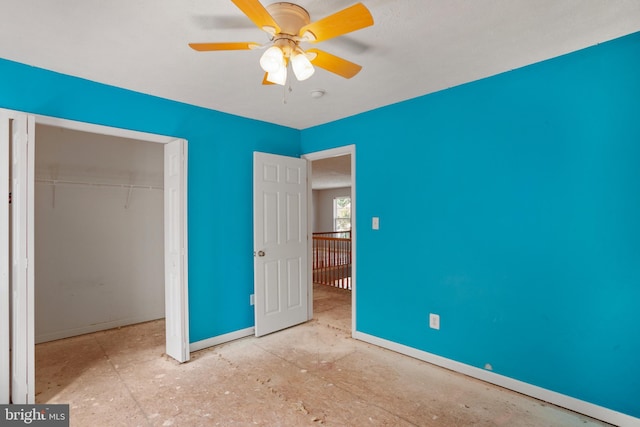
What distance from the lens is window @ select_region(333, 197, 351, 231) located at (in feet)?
37.8

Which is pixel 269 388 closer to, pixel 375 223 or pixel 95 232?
pixel 375 223

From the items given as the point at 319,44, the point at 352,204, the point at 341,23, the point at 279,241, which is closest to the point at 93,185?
the point at 279,241

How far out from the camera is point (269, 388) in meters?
2.49

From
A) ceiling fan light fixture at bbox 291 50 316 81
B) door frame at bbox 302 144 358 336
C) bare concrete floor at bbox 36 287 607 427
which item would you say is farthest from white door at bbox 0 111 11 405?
door frame at bbox 302 144 358 336

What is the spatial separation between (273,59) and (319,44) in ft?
2.43

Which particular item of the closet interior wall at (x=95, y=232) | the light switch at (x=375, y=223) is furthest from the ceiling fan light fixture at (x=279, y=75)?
the closet interior wall at (x=95, y=232)

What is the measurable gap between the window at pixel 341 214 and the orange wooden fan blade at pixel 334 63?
379 inches

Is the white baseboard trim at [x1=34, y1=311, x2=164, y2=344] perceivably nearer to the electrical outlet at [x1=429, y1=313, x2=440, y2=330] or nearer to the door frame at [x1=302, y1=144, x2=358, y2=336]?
the door frame at [x1=302, y1=144, x2=358, y2=336]

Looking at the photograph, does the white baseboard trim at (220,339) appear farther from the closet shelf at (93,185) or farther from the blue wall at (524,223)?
the closet shelf at (93,185)

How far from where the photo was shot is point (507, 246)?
99.0 inches

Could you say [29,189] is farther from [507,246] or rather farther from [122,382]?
[507,246]

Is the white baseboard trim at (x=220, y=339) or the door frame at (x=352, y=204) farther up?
the door frame at (x=352, y=204)

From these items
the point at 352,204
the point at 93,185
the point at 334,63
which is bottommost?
the point at 352,204

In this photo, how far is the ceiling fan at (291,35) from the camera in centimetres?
142
